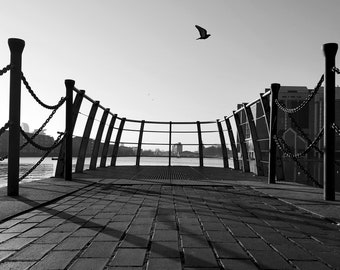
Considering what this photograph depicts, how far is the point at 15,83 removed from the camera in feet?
15.3

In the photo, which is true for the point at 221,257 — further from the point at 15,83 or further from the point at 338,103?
the point at 338,103

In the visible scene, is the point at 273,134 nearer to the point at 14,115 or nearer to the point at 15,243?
the point at 14,115

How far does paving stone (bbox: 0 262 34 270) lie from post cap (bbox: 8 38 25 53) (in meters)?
3.43

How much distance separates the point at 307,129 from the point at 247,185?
100 meters

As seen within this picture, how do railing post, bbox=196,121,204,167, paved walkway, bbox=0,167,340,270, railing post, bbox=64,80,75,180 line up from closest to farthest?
paved walkway, bbox=0,167,340,270, railing post, bbox=64,80,75,180, railing post, bbox=196,121,204,167

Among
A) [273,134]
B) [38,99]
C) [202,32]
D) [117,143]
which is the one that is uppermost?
[202,32]

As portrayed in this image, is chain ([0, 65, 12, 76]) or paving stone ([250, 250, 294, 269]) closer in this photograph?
paving stone ([250, 250, 294, 269])

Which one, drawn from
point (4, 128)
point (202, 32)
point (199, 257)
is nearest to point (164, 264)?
point (199, 257)

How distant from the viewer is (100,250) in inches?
91.6

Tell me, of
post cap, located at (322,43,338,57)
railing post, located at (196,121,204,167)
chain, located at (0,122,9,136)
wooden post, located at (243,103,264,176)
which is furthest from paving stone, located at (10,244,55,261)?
railing post, located at (196,121,204,167)

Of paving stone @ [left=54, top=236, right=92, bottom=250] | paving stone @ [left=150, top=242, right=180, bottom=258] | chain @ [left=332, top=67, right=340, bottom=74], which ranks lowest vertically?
paving stone @ [left=54, top=236, right=92, bottom=250]

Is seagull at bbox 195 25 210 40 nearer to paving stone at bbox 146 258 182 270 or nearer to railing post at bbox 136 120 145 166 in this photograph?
railing post at bbox 136 120 145 166

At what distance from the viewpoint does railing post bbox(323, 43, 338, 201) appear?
457 cm

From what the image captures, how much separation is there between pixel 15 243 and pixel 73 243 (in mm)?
404
